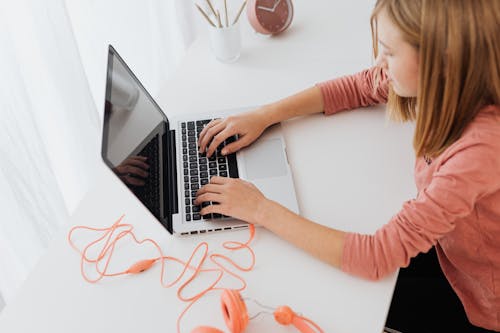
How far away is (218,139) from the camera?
41.1 inches

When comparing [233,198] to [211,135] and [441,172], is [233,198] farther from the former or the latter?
[441,172]

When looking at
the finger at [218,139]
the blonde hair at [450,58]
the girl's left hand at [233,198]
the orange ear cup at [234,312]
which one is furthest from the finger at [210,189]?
the blonde hair at [450,58]

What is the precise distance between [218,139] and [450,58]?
0.48 metres

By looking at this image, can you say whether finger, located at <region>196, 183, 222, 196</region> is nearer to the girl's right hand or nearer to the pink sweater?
the girl's right hand

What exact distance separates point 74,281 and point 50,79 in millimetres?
519

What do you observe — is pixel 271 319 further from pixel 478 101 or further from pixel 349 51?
pixel 349 51

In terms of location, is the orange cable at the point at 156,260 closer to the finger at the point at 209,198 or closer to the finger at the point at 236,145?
the finger at the point at 209,198

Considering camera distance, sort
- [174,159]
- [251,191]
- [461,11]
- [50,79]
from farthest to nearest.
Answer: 1. [50,79]
2. [174,159]
3. [251,191]
4. [461,11]

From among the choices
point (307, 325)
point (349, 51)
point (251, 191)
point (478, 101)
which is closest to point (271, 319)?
point (307, 325)

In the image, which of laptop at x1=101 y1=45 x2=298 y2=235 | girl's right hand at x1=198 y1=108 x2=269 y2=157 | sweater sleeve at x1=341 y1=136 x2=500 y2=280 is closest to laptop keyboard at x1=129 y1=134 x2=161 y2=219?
laptop at x1=101 y1=45 x2=298 y2=235

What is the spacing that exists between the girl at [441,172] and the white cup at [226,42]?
390mm

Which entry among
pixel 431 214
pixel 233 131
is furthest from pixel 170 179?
pixel 431 214

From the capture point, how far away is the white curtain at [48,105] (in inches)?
43.2

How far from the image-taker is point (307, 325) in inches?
29.9
